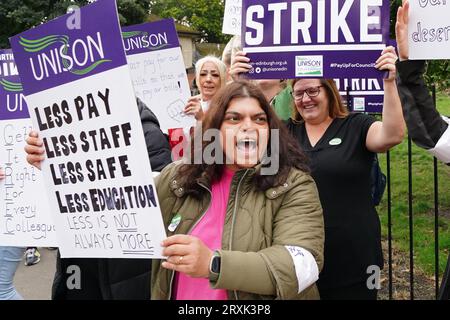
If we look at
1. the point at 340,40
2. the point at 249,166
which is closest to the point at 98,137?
the point at 249,166

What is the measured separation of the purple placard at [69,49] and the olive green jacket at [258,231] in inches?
22.2

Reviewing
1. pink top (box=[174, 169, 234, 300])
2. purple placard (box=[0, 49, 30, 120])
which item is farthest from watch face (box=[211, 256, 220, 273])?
purple placard (box=[0, 49, 30, 120])

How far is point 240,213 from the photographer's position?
5.90 ft

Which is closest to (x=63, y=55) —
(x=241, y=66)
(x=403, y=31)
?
(x=241, y=66)

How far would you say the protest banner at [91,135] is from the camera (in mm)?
1764

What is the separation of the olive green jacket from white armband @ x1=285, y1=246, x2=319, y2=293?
0.05ft

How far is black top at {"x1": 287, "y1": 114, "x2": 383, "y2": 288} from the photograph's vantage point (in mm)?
2543

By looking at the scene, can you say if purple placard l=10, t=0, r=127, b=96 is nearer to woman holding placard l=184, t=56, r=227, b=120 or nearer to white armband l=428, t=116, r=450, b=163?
white armband l=428, t=116, r=450, b=163

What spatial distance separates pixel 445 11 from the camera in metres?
2.42

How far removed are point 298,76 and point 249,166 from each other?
3.80 ft

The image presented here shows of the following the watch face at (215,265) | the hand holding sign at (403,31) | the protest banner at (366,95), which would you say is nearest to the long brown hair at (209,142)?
the watch face at (215,265)

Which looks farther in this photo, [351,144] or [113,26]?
[351,144]

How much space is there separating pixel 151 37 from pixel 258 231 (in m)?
3.04
